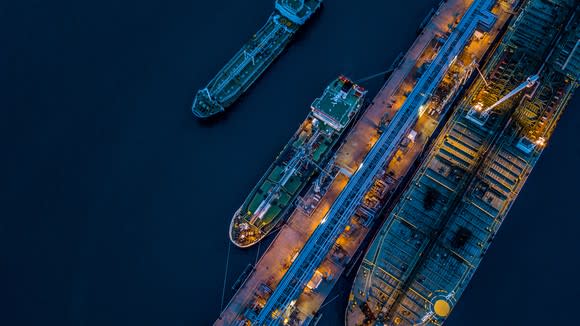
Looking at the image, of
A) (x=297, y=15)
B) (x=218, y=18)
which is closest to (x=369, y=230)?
(x=297, y=15)

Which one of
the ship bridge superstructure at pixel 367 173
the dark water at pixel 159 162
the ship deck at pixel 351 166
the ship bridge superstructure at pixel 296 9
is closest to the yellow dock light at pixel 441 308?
the dark water at pixel 159 162

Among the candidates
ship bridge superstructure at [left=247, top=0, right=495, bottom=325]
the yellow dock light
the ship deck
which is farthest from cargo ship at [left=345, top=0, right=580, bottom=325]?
ship bridge superstructure at [left=247, top=0, right=495, bottom=325]

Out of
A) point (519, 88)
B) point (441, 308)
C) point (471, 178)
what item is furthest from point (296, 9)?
point (441, 308)

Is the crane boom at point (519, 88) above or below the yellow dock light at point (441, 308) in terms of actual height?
above

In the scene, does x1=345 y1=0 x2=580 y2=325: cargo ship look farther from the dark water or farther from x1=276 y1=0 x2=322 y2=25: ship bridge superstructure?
x1=276 y1=0 x2=322 y2=25: ship bridge superstructure

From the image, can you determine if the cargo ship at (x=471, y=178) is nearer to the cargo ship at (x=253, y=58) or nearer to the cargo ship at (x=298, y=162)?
the cargo ship at (x=298, y=162)

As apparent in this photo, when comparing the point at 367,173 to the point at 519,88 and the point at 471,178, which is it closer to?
the point at 471,178

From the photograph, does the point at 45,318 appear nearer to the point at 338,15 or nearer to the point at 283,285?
the point at 283,285
